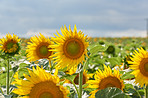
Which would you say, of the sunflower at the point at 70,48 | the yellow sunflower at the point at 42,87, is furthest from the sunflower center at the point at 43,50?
the yellow sunflower at the point at 42,87

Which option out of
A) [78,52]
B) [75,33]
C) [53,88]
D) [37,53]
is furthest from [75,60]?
[37,53]

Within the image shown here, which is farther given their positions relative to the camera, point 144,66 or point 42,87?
point 144,66

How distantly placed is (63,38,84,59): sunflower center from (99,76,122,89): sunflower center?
0.44 meters

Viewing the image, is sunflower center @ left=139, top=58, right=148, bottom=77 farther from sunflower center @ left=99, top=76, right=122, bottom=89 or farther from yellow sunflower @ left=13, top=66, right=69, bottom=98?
yellow sunflower @ left=13, top=66, right=69, bottom=98

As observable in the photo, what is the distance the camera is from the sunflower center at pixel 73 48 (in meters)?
1.68

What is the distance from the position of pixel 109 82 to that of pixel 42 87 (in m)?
0.77

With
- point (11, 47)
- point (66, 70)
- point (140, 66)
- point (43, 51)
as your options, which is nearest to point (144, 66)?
point (140, 66)

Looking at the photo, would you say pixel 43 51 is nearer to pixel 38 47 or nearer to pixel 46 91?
pixel 38 47

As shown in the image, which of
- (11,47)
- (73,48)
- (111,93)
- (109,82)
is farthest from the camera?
(11,47)

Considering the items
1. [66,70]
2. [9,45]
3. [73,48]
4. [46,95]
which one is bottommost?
[46,95]

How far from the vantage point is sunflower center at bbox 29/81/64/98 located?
1347mm

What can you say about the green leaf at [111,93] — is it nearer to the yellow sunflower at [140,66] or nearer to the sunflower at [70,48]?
the sunflower at [70,48]

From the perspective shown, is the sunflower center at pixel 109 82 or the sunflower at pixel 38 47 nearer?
the sunflower center at pixel 109 82

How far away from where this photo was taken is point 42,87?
1383 millimetres
